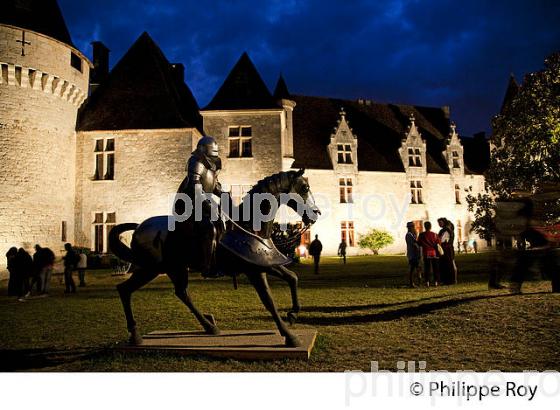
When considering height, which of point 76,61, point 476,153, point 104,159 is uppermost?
point 76,61

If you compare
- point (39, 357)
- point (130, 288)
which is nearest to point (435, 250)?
point (130, 288)

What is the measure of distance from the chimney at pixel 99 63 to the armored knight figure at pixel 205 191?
24.0m

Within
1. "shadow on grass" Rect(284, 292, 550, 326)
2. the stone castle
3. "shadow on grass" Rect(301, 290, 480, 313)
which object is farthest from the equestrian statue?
the stone castle

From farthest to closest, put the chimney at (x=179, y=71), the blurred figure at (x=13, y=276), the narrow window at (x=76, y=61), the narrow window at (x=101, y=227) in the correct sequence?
the chimney at (x=179, y=71) → the narrow window at (x=76, y=61) → the narrow window at (x=101, y=227) → the blurred figure at (x=13, y=276)

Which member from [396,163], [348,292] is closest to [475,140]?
[396,163]

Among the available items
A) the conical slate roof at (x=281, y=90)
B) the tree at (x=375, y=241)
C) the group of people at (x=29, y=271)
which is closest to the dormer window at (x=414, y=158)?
the tree at (x=375, y=241)

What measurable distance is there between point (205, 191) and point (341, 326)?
10.1ft

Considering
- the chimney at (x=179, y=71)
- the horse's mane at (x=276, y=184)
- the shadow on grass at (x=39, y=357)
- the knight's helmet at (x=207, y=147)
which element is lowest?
the shadow on grass at (x=39, y=357)

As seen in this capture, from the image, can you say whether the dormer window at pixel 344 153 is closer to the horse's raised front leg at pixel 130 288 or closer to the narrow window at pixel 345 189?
the narrow window at pixel 345 189

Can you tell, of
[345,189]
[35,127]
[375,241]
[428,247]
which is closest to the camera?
[428,247]

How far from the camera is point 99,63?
26.5 m

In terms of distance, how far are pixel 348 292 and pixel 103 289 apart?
24.9 ft

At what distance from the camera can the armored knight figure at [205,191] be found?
15.9 feet

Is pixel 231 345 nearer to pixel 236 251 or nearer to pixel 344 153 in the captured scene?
pixel 236 251
